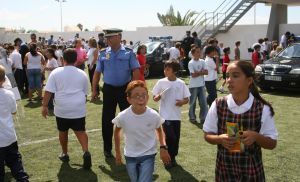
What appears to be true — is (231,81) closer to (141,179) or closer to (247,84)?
(247,84)

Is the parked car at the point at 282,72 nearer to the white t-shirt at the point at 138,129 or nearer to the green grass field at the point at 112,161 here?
the green grass field at the point at 112,161

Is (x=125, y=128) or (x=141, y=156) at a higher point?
(x=125, y=128)

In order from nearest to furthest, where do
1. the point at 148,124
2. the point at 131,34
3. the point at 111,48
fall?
the point at 148,124 < the point at 111,48 < the point at 131,34

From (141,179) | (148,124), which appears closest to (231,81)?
(148,124)

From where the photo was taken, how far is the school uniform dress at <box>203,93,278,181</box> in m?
2.98

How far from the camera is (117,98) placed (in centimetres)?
632

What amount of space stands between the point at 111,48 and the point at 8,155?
2263 mm

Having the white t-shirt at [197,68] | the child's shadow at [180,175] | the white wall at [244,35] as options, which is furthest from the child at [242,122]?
the white wall at [244,35]

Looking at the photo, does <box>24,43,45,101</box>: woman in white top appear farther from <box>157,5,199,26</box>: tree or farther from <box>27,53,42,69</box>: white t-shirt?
<box>157,5,199,26</box>: tree

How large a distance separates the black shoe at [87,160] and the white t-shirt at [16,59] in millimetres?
7868

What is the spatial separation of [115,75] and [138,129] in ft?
7.70

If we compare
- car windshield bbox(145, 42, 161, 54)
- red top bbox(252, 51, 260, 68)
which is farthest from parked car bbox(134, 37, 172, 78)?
red top bbox(252, 51, 260, 68)

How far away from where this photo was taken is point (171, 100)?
5.87 meters

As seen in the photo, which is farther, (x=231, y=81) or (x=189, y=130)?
(x=189, y=130)
